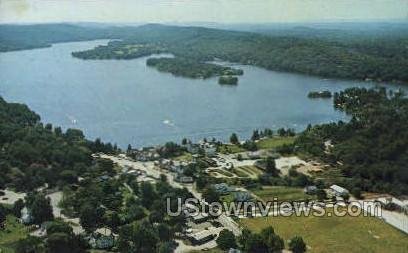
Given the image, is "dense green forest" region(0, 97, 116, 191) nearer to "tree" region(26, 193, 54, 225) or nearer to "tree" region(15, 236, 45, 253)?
"tree" region(26, 193, 54, 225)

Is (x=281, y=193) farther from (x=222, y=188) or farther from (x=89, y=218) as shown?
(x=89, y=218)

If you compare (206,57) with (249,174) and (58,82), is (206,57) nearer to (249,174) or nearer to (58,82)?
Result: (58,82)

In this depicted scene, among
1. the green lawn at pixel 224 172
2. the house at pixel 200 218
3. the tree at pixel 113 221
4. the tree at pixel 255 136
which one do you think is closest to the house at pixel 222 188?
the green lawn at pixel 224 172

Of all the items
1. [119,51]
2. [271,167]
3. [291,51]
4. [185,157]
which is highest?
Result: [291,51]

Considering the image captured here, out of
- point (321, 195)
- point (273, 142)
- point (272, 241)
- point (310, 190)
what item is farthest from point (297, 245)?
point (273, 142)

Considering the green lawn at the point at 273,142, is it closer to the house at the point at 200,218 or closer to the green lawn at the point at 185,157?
the green lawn at the point at 185,157

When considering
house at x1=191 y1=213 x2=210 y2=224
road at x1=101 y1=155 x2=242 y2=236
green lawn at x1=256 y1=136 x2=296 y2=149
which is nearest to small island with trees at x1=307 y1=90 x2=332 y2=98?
green lawn at x1=256 y1=136 x2=296 y2=149

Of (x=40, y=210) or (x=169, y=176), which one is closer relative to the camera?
(x=40, y=210)
